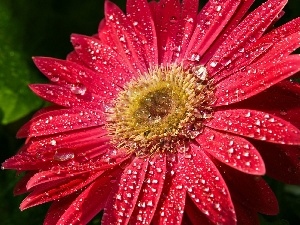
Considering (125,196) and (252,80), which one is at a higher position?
(252,80)

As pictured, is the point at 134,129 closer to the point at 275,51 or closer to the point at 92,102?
the point at 92,102

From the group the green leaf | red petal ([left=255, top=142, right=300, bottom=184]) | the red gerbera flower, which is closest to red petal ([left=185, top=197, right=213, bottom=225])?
the red gerbera flower

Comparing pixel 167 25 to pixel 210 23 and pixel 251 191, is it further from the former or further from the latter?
pixel 251 191

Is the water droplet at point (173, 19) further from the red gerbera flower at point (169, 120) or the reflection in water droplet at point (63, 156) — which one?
the reflection in water droplet at point (63, 156)

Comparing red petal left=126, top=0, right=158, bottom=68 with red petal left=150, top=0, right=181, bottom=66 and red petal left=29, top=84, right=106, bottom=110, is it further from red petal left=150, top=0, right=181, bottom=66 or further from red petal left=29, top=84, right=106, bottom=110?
red petal left=29, top=84, right=106, bottom=110

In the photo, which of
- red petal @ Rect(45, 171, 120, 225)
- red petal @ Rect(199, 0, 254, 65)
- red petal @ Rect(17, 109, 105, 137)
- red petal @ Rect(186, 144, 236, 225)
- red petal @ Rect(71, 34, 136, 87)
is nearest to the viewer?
red petal @ Rect(186, 144, 236, 225)

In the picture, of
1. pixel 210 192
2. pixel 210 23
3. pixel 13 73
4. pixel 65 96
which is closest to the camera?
pixel 210 192

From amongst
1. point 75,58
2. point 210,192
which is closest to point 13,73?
point 75,58
